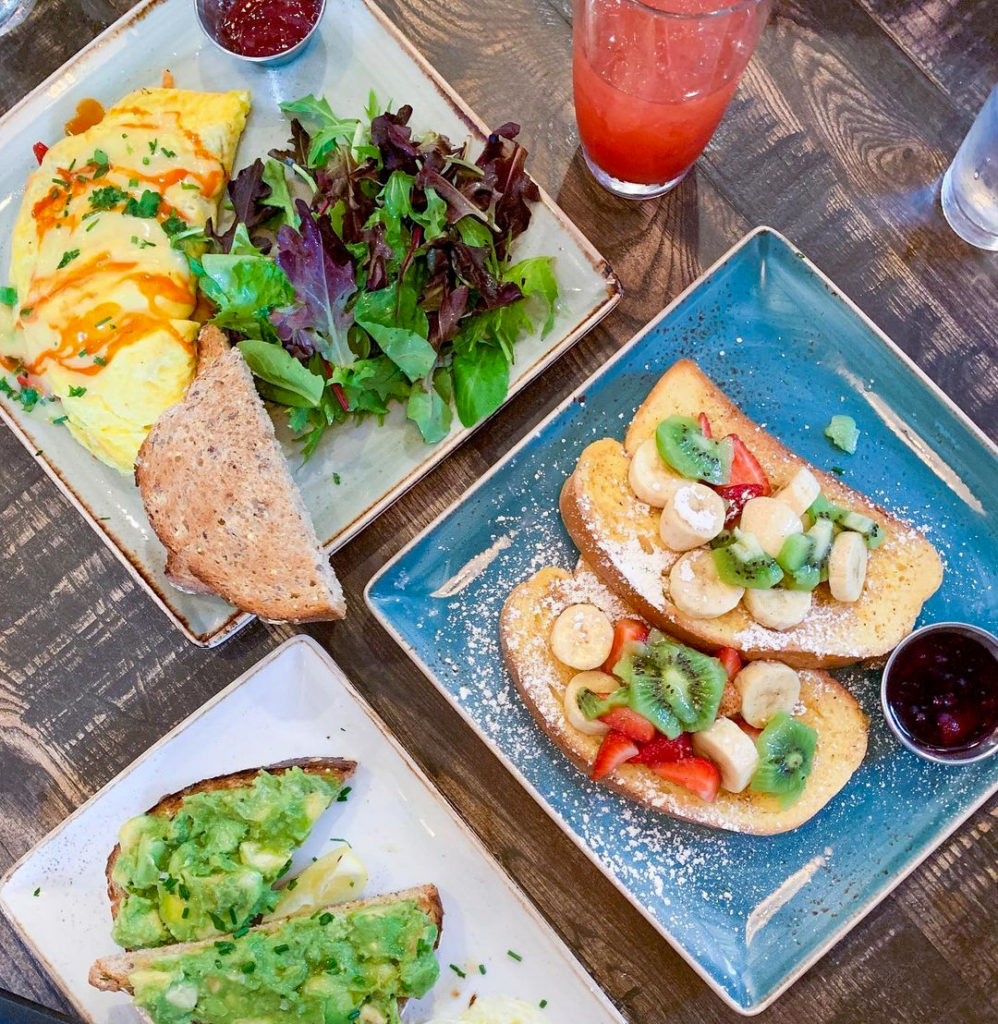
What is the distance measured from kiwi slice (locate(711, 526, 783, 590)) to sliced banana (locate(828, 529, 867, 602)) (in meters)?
0.16

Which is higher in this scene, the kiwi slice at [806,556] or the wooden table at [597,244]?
the wooden table at [597,244]

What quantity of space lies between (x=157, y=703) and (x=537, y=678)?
3.58 ft

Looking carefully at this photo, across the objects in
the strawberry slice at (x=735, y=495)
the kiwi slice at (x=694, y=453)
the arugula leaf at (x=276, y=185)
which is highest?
the arugula leaf at (x=276, y=185)

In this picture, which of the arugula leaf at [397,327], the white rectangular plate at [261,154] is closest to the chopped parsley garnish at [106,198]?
the white rectangular plate at [261,154]

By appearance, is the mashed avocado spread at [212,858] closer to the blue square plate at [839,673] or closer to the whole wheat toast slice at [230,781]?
the whole wheat toast slice at [230,781]

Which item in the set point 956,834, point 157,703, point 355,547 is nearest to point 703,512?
point 355,547

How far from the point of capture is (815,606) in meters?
2.57

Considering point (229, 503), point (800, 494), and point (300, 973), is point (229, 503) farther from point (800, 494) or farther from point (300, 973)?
point (800, 494)

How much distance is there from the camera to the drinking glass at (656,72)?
7.03ft

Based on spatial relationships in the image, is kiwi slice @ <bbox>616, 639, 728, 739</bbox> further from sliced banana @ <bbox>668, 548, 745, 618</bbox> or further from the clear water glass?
the clear water glass

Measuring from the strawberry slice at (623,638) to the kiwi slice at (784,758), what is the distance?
1.29 feet

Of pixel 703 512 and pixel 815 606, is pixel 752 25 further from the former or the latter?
pixel 815 606

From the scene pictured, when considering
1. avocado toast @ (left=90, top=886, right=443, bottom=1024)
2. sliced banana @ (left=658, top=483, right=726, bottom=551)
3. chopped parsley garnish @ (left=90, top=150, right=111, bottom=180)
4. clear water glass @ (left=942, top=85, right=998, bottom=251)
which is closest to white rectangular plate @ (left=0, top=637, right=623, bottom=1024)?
avocado toast @ (left=90, top=886, right=443, bottom=1024)

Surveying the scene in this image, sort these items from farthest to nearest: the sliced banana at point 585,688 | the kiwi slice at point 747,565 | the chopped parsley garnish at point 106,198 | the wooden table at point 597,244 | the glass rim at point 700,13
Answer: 1. the wooden table at point 597,244
2. the chopped parsley garnish at point 106,198
3. the sliced banana at point 585,688
4. the kiwi slice at point 747,565
5. the glass rim at point 700,13
